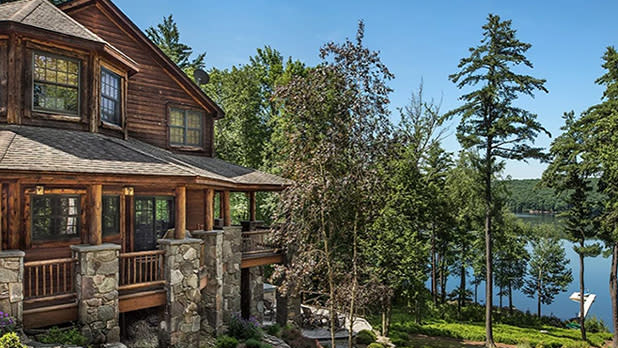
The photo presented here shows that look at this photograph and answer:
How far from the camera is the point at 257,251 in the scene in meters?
14.5

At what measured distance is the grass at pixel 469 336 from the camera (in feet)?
61.5

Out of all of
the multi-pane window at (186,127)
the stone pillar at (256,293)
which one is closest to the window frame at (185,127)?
the multi-pane window at (186,127)

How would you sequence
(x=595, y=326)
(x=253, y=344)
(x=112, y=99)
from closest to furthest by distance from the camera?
1. (x=253, y=344)
2. (x=112, y=99)
3. (x=595, y=326)

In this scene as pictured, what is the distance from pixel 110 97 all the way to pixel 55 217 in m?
3.92

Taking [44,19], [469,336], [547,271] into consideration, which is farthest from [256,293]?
[547,271]

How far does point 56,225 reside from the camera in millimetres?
9109

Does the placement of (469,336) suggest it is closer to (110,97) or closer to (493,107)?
(493,107)

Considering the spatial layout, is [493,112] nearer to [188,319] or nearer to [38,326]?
[188,319]

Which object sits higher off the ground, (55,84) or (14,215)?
(55,84)

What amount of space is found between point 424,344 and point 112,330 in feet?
48.6

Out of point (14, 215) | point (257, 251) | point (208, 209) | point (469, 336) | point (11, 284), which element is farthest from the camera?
point (469, 336)

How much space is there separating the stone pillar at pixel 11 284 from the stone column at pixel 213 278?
4272mm

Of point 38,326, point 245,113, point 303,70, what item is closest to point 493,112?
point 303,70

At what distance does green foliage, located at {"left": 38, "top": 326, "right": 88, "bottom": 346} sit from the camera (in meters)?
6.95
